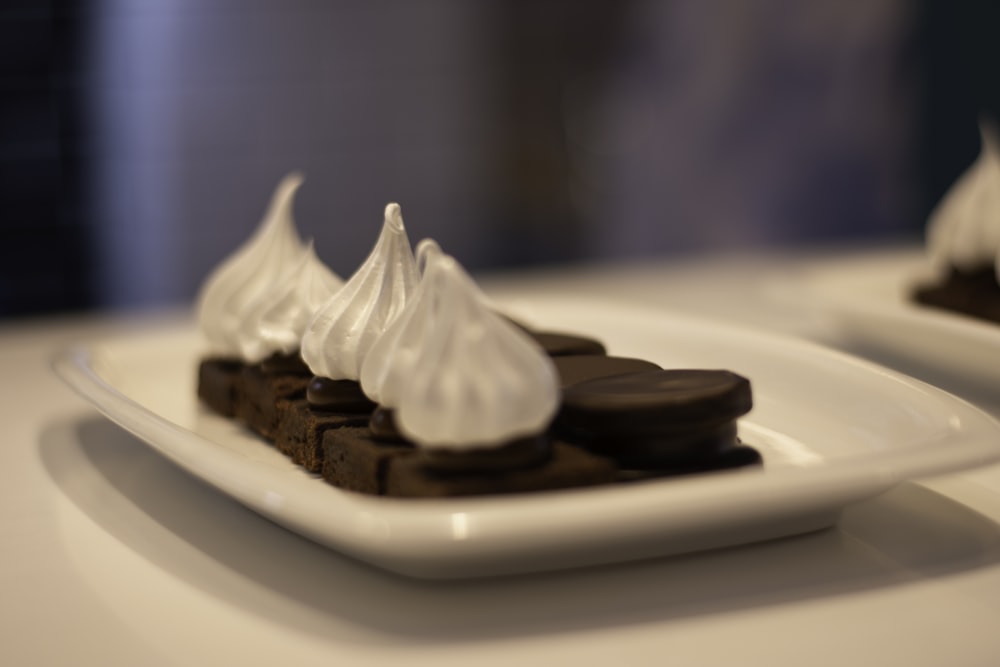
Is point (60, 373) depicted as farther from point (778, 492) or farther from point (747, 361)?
point (778, 492)

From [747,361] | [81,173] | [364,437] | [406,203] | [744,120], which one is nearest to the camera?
[364,437]

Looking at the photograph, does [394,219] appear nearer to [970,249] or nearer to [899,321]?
[899,321]

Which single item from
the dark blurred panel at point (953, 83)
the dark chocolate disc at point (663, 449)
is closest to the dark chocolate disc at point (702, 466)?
the dark chocolate disc at point (663, 449)

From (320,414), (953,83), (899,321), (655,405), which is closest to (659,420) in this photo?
(655,405)

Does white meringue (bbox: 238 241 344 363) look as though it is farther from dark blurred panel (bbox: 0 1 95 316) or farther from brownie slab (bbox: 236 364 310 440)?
dark blurred panel (bbox: 0 1 95 316)

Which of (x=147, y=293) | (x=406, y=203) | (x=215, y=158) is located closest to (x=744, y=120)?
(x=406, y=203)
